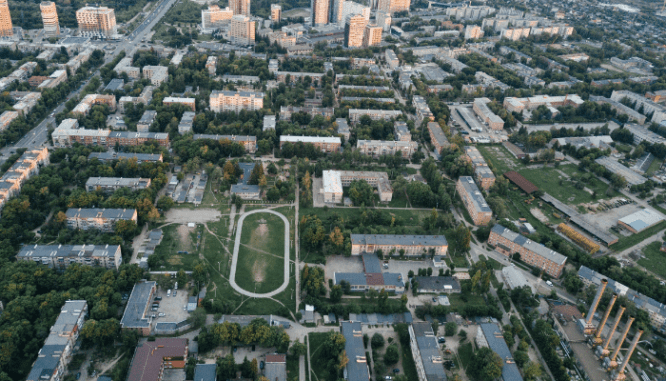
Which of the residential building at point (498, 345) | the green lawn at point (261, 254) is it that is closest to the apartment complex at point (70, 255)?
the green lawn at point (261, 254)

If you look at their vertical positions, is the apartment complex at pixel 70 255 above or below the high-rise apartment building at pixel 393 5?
below

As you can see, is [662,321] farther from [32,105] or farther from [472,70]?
[32,105]

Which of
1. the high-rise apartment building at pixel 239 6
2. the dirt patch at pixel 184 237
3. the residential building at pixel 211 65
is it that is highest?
the high-rise apartment building at pixel 239 6

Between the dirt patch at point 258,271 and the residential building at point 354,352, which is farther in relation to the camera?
the dirt patch at point 258,271

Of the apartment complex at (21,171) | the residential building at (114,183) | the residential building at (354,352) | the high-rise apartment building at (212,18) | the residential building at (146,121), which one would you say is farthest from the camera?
the high-rise apartment building at (212,18)

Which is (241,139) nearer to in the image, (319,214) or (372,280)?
(319,214)

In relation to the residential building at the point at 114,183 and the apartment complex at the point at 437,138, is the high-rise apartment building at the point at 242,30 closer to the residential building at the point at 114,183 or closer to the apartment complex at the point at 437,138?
the apartment complex at the point at 437,138

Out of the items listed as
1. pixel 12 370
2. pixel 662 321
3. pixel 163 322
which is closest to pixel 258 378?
pixel 163 322

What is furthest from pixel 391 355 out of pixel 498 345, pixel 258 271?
pixel 258 271

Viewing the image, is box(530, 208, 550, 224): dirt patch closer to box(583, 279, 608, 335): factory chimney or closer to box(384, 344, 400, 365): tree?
box(583, 279, 608, 335): factory chimney
